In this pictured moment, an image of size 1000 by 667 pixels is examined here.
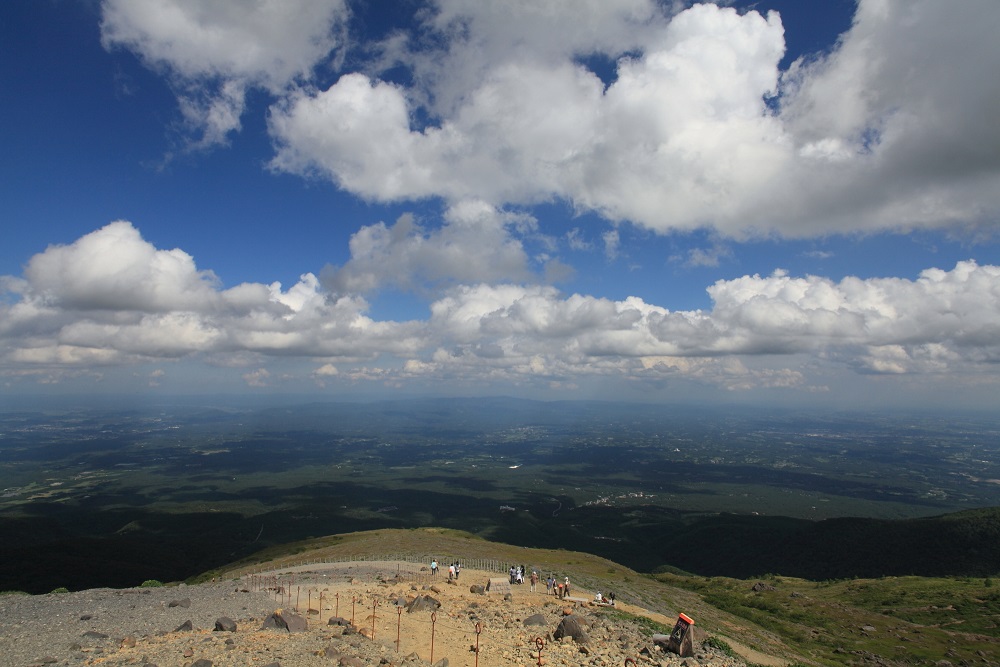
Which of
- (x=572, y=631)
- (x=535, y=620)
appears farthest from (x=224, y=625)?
(x=572, y=631)

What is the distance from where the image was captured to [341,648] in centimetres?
2219

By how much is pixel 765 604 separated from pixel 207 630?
156ft

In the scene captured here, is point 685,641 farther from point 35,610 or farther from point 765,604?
point 35,610


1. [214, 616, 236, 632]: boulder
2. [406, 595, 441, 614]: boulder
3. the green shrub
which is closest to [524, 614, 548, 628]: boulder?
[406, 595, 441, 614]: boulder

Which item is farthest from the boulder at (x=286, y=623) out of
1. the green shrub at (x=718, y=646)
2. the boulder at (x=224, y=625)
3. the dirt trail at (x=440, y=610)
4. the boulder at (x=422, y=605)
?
the green shrub at (x=718, y=646)

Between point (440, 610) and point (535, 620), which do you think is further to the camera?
point (440, 610)

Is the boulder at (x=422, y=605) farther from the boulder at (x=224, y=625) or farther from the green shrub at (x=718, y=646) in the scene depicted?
the green shrub at (x=718, y=646)

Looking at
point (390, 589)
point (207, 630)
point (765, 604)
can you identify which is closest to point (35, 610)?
point (207, 630)

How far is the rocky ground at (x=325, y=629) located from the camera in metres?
21.4

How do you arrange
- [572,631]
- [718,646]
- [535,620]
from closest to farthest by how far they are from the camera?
1. [572,631]
2. [718,646]
3. [535,620]

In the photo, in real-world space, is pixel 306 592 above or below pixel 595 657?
below

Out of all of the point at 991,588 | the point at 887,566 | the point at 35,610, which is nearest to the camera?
the point at 35,610

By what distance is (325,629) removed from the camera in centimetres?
2520

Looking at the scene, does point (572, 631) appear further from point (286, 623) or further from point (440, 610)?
point (286, 623)
